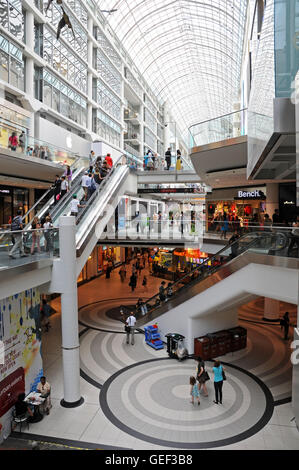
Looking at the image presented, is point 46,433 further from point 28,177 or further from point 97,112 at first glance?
point 97,112

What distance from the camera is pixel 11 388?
30.4 ft

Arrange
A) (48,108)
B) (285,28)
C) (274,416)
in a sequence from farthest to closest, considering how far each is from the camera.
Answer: (48,108) → (274,416) → (285,28)

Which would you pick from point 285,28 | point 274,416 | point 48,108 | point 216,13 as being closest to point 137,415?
point 274,416

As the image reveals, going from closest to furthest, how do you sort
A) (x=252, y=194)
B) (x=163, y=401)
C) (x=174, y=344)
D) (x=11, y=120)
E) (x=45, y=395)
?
→ 1. (x=45, y=395)
2. (x=163, y=401)
3. (x=174, y=344)
4. (x=11, y=120)
5. (x=252, y=194)

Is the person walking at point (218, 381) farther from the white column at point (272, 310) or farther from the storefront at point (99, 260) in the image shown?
the storefront at point (99, 260)

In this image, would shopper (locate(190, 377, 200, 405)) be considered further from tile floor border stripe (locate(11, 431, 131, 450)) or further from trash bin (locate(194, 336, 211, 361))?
trash bin (locate(194, 336, 211, 361))

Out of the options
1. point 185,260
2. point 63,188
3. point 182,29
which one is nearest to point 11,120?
point 63,188

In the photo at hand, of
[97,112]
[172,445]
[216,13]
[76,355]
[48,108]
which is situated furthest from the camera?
[216,13]

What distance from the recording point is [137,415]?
931cm

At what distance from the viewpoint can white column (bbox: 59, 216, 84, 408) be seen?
31.8 feet

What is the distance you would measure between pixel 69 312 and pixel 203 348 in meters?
5.90

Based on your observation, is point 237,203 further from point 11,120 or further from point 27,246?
point 27,246
